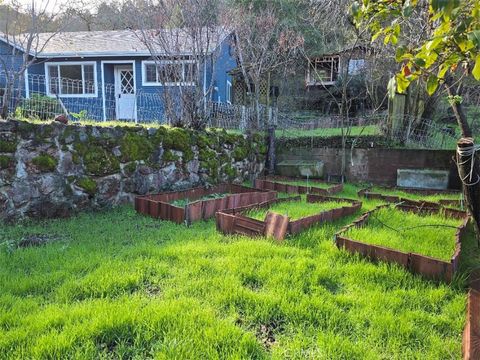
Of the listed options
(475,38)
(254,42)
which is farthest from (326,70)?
(475,38)

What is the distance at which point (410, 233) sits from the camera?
3939 mm

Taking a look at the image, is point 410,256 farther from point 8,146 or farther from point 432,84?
point 8,146

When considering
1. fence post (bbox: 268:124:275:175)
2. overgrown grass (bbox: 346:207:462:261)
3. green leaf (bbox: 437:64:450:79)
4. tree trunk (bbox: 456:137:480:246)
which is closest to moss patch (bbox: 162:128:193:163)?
fence post (bbox: 268:124:275:175)

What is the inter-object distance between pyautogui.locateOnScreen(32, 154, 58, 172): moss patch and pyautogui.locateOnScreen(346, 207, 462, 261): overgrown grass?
3557mm

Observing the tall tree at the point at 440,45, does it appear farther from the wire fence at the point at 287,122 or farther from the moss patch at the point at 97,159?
the wire fence at the point at 287,122

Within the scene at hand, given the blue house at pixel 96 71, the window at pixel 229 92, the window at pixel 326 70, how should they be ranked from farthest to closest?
1. the window at pixel 326 70
2. the window at pixel 229 92
3. the blue house at pixel 96 71

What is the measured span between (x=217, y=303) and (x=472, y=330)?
1.51m

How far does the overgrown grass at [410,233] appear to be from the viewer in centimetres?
348

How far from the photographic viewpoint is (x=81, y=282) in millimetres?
2674

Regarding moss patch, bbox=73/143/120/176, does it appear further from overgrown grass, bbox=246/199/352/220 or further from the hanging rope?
Result: the hanging rope

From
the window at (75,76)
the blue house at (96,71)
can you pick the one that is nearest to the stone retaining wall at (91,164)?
the blue house at (96,71)

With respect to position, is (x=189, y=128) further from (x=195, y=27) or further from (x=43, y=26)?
(x=43, y=26)

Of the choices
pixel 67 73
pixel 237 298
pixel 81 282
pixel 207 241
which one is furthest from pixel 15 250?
pixel 67 73

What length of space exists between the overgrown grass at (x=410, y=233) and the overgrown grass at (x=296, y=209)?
669mm
